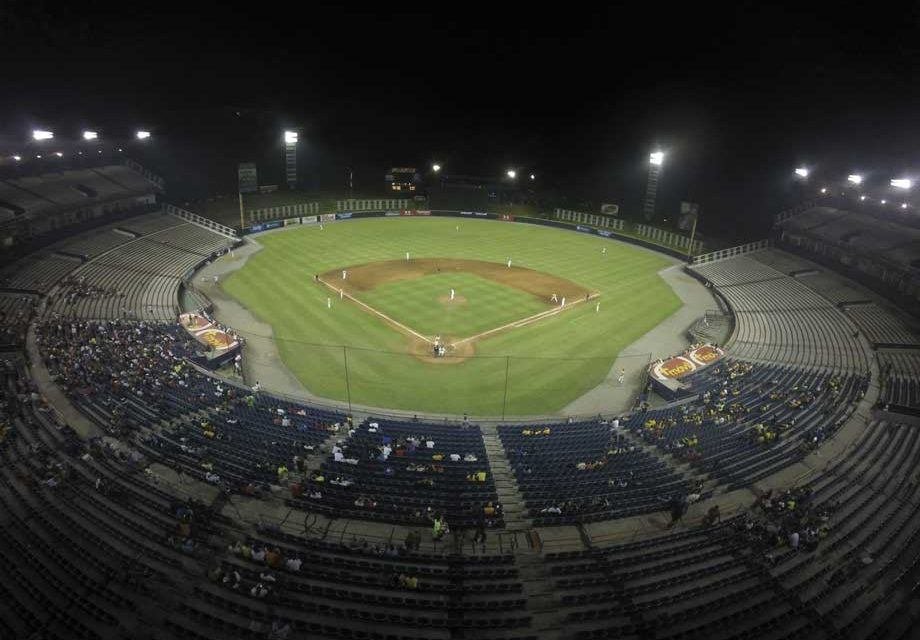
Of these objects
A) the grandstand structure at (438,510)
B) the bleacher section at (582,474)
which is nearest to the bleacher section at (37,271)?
the grandstand structure at (438,510)

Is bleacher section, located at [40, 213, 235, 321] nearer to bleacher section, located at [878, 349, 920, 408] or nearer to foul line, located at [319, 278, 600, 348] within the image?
foul line, located at [319, 278, 600, 348]

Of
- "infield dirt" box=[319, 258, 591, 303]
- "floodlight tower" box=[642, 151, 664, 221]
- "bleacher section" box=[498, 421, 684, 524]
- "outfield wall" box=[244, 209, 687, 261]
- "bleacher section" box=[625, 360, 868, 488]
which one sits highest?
"floodlight tower" box=[642, 151, 664, 221]

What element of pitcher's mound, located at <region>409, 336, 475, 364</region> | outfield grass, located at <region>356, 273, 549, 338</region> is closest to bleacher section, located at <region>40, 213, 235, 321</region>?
outfield grass, located at <region>356, 273, 549, 338</region>

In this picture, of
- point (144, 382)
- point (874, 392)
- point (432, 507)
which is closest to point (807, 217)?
point (874, 392)

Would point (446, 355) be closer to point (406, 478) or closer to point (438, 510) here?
point (406, 478)

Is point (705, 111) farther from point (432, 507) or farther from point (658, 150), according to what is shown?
point (432, 507)

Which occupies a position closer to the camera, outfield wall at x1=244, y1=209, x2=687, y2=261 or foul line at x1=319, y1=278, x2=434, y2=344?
foul line at x1=319, y1=278, x2=434, y2=344

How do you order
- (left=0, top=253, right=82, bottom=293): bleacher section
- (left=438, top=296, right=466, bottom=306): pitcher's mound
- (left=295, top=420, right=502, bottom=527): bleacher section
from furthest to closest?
1. (left=438, top=296, right=466, bottom=306): pitcher's mound
2. (left=0, top=253, right=82, bottom=293): bleacher section
3. (left=295, top=420, right=502, bottom=527): bleacher section

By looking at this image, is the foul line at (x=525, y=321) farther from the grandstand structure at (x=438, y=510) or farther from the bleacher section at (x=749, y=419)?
the bleacher section at (x=749, y=419)
